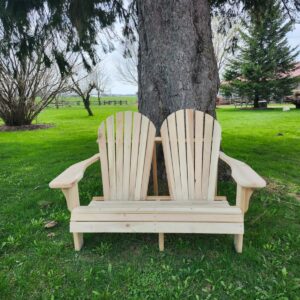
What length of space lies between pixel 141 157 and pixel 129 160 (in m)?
0.11

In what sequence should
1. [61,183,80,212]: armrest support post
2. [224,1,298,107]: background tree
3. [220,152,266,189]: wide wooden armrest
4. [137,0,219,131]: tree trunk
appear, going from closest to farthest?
[220,152,266,189]: wide wooden armrest, [61,183,80,212]: armrest support post, [137,0,219,131]: tree trunk, [224,1,298,107]: background tree

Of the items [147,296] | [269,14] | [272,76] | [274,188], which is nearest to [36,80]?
[269,14]

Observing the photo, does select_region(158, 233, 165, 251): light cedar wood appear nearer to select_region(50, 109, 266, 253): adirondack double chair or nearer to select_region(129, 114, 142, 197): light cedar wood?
select_region(50, 109, 266, 253): adirondack double chair

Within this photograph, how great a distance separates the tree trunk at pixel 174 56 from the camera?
2.73 metres

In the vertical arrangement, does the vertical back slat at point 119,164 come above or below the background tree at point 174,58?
below

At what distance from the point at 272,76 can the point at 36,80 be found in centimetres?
1434

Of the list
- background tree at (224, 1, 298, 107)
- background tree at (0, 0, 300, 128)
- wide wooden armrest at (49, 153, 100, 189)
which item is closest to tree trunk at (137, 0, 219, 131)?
background tree at (0, 0, 300, 128)

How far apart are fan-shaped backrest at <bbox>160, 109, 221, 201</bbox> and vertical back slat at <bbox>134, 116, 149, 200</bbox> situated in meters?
0.15

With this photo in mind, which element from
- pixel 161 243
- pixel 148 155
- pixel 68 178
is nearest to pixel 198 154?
pixel 148 155

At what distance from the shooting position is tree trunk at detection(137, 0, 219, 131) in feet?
8.96

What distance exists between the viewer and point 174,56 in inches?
108

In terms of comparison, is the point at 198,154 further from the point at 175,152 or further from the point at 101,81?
the point at 101,81

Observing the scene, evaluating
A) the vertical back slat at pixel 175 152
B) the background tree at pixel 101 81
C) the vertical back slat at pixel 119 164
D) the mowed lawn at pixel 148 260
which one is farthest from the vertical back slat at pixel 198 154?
the background tree at pixel 101 81

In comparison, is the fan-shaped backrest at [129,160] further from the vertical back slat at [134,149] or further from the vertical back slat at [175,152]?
the vertical back slat at [175,152]
